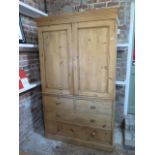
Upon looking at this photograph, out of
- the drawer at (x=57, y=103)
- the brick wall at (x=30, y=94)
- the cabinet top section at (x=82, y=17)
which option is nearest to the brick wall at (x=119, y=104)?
the drawer at (x=57, y=103)

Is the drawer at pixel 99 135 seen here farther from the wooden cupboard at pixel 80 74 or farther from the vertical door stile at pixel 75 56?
the vertical door stile at pixel 75 56

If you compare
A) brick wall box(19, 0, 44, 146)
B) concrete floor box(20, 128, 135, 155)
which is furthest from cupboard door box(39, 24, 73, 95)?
concrete floor box(20, 128, 135, 155)

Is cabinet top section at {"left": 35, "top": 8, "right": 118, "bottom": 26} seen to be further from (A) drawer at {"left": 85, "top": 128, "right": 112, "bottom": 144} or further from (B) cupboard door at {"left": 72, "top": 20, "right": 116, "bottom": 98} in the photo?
(A) drawer at {"left": 85, "top": 128, "right": 112, "bottom": 144}

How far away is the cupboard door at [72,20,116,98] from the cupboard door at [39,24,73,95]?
109mm

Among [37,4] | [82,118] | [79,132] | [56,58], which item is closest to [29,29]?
[37,4]

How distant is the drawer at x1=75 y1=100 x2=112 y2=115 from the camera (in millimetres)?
1883

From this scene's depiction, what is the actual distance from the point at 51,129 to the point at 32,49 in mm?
1333

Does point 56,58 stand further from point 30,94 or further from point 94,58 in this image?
point 30,94

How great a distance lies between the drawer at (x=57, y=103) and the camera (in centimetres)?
207

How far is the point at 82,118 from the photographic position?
6.69ft

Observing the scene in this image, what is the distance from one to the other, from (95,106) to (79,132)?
1.66ft
